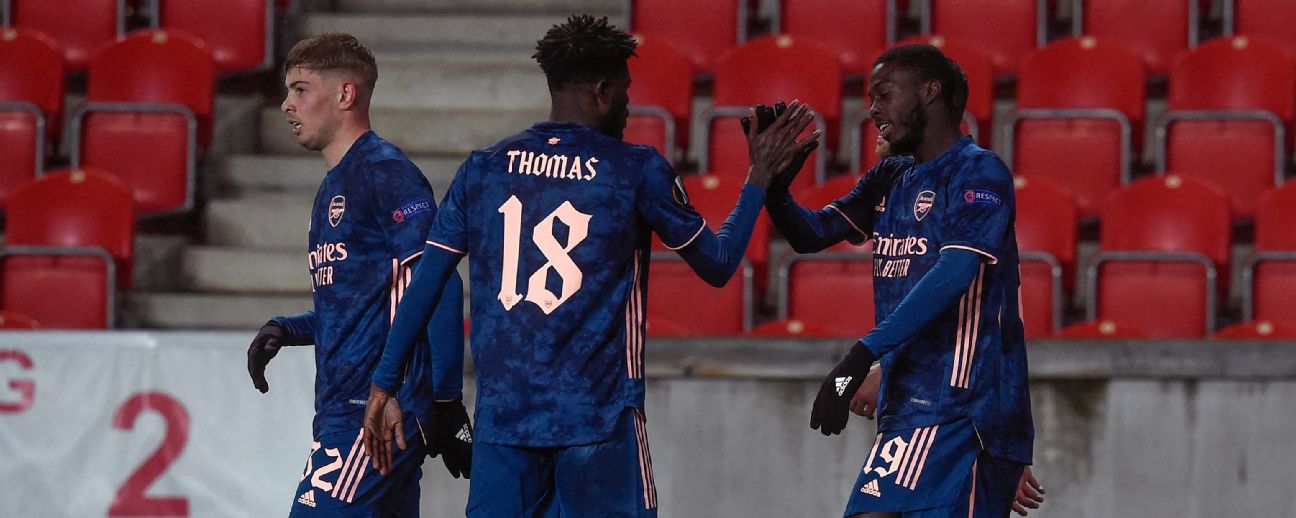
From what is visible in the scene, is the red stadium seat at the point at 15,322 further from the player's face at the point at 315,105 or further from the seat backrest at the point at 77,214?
the player's face at the point at 315,105

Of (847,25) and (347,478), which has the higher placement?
(847,25)

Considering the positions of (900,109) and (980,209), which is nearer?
(980,209)

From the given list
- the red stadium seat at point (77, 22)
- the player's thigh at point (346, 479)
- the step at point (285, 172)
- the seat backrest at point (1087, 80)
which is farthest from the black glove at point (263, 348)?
the red stadium seat at point (77, 22)

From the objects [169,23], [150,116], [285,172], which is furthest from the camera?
[169,23]

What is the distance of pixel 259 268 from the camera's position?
344 inches

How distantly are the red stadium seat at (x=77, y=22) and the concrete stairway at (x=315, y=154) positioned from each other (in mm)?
1041

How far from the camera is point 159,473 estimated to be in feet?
21.0

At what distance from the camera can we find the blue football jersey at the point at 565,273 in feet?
12.6

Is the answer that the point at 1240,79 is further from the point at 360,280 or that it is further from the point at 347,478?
the point at 347,478

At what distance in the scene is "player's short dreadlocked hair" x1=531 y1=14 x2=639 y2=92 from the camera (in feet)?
12.6

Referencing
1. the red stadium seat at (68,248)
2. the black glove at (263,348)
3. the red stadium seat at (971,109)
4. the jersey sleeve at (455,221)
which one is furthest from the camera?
the red stadium seat at (971,109)

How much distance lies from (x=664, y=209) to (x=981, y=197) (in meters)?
0.78

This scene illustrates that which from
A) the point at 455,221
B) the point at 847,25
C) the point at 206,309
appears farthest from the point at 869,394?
the point at 847,25

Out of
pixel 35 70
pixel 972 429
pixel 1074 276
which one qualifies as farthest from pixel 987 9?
pixel 972 429
